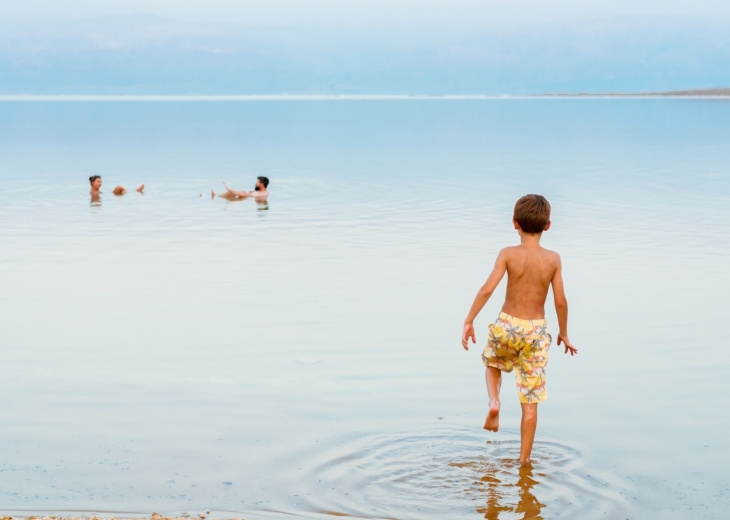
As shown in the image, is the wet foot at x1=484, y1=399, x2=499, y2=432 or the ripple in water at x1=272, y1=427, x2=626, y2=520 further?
the wet foot at x1=484, y1=399, x2=499, y2=432

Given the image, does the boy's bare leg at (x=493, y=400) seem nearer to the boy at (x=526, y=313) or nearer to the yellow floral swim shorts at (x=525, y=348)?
the boy at (x=526, y=313)

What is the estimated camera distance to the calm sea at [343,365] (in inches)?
250

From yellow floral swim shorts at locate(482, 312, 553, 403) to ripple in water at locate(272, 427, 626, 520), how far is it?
0.50m

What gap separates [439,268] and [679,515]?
7.76 metres

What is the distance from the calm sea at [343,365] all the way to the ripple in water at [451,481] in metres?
0.02

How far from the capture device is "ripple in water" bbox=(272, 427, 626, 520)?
5977 mm

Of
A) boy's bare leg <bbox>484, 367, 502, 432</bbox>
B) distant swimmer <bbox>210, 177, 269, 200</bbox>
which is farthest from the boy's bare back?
distant swimmer <bbox>210, 177, 269, 200</bbox>

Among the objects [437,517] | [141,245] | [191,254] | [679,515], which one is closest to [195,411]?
[437,517]

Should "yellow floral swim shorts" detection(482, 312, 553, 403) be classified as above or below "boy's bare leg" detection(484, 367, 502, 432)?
above

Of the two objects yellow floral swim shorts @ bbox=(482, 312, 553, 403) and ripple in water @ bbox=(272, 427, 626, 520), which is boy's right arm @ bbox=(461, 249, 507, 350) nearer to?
yellow floral swim shorts @ bbox=(482, 312, 553, 403)

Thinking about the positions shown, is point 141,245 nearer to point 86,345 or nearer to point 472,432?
point 86,345

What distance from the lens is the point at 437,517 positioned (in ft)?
19.3

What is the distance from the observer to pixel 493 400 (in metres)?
6.46

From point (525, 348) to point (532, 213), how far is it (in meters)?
0.84
